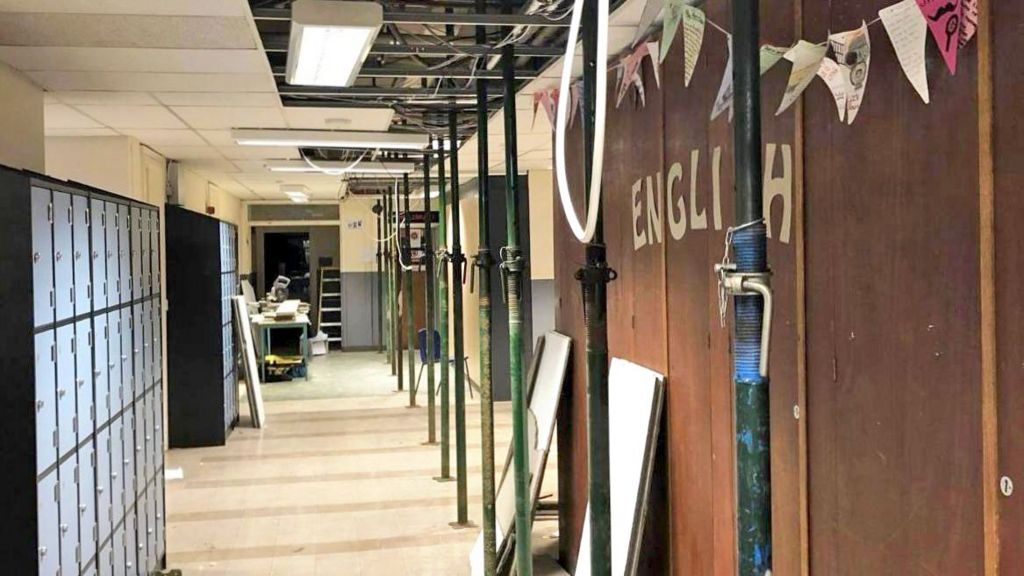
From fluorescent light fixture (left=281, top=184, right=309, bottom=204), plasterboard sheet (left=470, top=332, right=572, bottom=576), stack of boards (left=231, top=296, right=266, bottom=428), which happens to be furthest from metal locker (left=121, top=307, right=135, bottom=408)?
fluorescent light fixture (left=281, top=184, right=309, bottom=204)

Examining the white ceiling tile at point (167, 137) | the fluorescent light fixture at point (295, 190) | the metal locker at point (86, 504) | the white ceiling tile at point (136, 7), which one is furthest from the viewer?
the fluorescent light fixture at point (295, 190)

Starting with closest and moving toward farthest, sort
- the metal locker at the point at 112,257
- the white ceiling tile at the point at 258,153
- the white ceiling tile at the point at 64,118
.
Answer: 1. the metal locker at the point at 112,257
2. the white ceiling tile at the point at 64,118
3. the white ceiling tile at the point at 258,153

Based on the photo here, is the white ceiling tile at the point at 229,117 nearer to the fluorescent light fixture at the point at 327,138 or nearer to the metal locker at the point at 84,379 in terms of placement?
the fluorescent light fixture at the point at 327,138

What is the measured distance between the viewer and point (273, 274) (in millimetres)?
14656

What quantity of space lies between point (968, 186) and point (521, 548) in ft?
5.95

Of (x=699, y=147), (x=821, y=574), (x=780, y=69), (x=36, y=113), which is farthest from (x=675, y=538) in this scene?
(x=36, y=113)

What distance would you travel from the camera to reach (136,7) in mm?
2680

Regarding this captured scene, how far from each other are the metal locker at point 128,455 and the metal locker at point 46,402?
0.86 metres

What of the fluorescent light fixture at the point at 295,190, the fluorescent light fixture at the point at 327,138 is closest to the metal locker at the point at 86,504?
the fluorescent light fixture at the point at 327,138

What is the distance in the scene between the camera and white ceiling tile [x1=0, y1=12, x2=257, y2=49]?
111 inches

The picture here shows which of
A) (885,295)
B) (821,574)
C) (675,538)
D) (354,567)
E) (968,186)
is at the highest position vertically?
(968,186)

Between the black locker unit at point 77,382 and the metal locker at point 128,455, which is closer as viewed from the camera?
the black locker unit at point 77,382

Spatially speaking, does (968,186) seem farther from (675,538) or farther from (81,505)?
(81,505)

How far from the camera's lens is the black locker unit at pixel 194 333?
22.0ft
